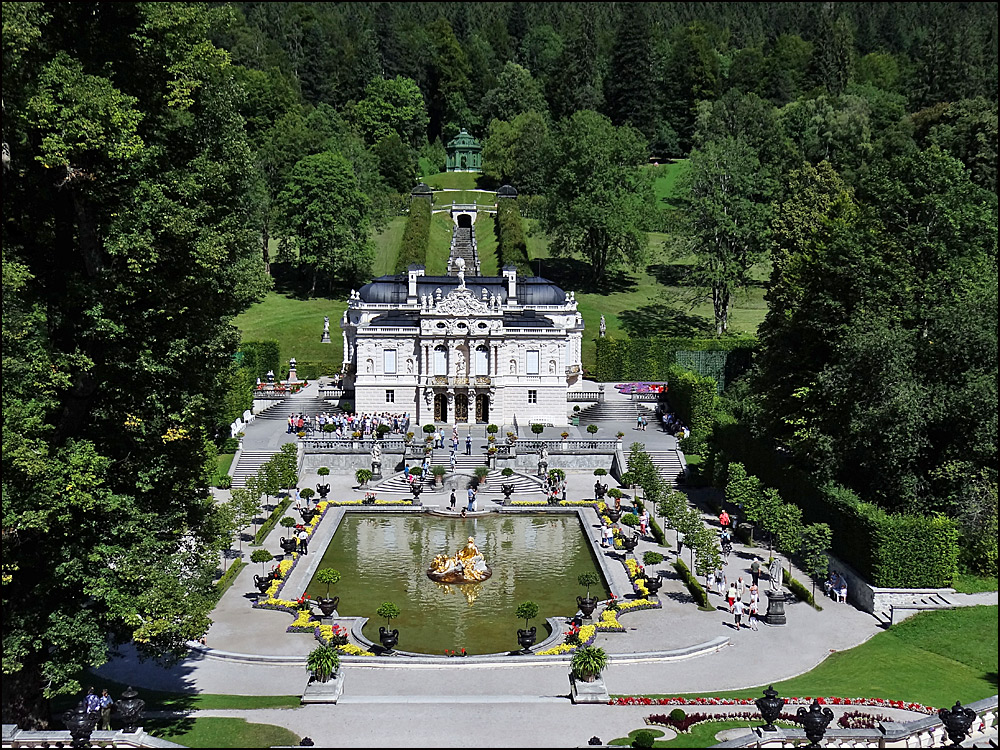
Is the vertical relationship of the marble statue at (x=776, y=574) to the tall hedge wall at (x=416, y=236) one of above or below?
below

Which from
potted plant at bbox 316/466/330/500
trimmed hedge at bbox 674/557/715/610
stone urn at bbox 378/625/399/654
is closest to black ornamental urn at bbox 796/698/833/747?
stone urn at bbox 378/625/399/654

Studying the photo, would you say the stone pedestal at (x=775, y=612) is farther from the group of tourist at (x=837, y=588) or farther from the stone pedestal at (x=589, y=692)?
the stone pedestal at (x=589, y=692)

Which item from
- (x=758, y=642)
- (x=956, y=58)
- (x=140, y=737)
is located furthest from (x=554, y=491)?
(x=956, y=58)

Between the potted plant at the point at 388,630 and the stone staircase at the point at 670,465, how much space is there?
2840 cm

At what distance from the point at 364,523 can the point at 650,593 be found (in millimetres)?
18969

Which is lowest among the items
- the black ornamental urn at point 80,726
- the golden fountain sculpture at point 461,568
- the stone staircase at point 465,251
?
the golden fountain sculpture at point 461,568

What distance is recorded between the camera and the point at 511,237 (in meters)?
115

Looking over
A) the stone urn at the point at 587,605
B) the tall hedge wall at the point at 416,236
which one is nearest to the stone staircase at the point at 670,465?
the stone urn at the point at 587,605

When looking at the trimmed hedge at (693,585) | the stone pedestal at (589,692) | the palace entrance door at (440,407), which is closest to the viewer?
the stone pedestal at (589,692)

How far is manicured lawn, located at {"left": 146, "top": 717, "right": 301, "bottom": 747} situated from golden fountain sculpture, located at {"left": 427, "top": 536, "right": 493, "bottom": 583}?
17148 millimetres

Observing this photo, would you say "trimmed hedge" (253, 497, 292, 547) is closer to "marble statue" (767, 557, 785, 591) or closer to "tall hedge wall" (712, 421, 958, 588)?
"marble statue" (767, 557, 785, 591)

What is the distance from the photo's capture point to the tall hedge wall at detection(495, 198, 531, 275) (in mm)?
108562

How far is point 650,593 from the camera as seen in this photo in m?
43.5

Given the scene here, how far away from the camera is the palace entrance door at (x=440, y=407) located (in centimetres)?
7575
